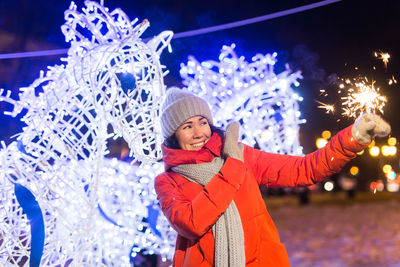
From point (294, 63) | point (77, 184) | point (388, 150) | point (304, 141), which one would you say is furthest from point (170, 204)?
point (304, 141)

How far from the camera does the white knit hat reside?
93.5 inches

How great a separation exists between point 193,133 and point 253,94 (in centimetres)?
136

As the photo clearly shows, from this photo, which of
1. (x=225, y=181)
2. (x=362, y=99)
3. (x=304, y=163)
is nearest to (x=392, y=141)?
(x=362, y=99)

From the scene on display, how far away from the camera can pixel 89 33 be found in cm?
277

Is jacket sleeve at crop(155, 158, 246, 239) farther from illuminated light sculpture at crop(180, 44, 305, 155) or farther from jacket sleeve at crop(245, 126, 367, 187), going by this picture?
illuminated light sculpture at crop(180, 44, 305, 155)

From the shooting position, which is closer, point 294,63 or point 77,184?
point 77,184

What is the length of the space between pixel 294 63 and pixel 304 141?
0.96m

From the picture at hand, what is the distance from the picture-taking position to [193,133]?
2.35m

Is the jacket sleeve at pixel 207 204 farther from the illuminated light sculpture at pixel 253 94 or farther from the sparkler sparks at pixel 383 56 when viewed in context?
the illuminated light sculpture at pixel 253 94

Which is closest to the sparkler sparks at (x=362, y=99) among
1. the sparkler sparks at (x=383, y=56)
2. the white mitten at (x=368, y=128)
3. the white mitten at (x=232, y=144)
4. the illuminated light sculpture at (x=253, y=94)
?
the sparkler sparks at (x=383, y=56)

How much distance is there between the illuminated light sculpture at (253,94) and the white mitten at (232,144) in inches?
51.1

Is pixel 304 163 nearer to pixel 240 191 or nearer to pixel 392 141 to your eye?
pixel 240 191

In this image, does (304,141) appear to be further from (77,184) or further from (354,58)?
(77,184)

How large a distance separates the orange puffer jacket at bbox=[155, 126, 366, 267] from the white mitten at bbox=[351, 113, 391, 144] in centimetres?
4
